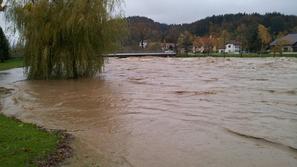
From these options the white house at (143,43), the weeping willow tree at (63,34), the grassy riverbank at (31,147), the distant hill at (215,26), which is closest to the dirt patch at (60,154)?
the grassy riverbank at (31,147)

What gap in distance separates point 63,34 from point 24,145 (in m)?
20.4

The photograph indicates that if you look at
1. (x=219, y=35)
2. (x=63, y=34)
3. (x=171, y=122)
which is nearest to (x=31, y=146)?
(x=171, y=122)

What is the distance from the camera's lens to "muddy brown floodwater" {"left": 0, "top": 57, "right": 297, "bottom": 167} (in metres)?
9.44

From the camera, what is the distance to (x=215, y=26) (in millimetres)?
159250

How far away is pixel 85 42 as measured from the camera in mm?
28734

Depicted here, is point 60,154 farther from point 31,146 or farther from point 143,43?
point 143,43

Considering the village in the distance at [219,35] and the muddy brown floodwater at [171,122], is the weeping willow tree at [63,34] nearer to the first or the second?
the muddy brown floodwater at [171,122]

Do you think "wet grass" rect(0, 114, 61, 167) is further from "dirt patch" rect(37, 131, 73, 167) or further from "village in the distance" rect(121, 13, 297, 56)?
"village in the distance" rect(121, 13, 297, 56)

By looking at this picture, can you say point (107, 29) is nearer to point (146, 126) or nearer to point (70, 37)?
point (70, 37)

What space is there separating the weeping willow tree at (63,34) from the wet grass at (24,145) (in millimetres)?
17416

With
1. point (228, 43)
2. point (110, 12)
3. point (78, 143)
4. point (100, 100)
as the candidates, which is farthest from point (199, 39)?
point (78, 143)

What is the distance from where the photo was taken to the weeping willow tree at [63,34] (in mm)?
28641

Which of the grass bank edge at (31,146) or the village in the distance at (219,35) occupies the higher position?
the village in the distance at (219,35)

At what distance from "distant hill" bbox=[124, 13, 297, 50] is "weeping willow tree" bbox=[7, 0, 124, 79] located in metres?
97.4
